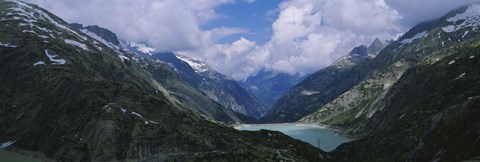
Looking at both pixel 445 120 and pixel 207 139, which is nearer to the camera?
pixel 445 120

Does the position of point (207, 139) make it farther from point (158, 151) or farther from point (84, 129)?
point (84, 129)

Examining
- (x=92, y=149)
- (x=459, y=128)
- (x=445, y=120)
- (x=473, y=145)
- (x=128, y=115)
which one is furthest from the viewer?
(x=128, y=115)

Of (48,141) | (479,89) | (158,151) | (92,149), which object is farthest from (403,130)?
(48,141)

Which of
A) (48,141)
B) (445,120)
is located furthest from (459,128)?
(48,141)

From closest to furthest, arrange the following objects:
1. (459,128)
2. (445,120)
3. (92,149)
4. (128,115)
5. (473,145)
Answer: (473,145) → (459,128) → (445,120) → (92,149) → (128,115)

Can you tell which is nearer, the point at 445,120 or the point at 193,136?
the point at 445,120

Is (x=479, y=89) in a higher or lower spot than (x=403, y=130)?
higher

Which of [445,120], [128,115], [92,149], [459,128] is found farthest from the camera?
[128,115]

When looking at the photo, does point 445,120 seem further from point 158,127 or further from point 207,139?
point 158,127

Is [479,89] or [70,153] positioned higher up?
[479,89]
